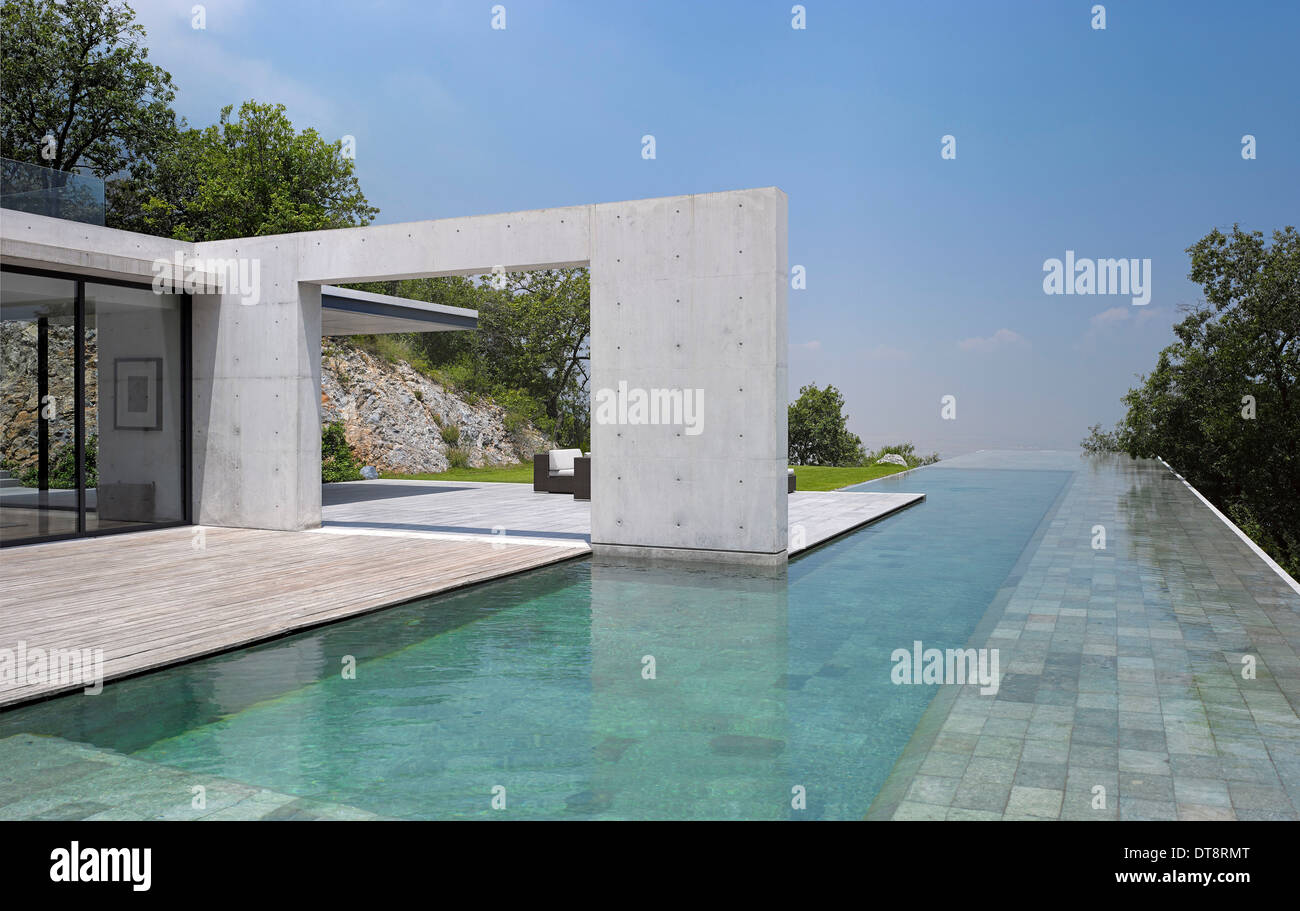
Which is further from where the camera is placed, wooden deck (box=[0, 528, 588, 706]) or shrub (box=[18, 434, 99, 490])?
shrub (box=[18, 434, 99, 490])

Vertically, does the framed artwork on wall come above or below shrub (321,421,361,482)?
above

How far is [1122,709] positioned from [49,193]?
11166 mm

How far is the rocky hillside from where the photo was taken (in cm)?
2331

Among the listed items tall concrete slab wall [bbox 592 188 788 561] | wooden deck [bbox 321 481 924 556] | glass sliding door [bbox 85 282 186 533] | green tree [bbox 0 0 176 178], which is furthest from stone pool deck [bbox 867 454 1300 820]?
green tree [bbox 0 0 176 178]

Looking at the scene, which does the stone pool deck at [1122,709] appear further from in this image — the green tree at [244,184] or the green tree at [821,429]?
the green tree at [821,429]

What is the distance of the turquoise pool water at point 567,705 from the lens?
10.6 ft

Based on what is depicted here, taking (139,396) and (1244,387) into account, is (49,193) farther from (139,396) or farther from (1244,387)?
(1244,387)

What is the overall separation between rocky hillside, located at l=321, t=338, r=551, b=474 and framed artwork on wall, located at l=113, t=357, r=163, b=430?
1171 centimetres

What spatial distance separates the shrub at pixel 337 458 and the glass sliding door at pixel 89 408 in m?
9.63

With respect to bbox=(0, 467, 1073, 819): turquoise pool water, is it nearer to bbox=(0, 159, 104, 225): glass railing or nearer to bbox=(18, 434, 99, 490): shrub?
bbox=(18, 434, 99, 490): shrub

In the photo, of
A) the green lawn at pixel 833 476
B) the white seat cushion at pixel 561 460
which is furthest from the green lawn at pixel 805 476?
the white seat cushion at pixel 561 460
